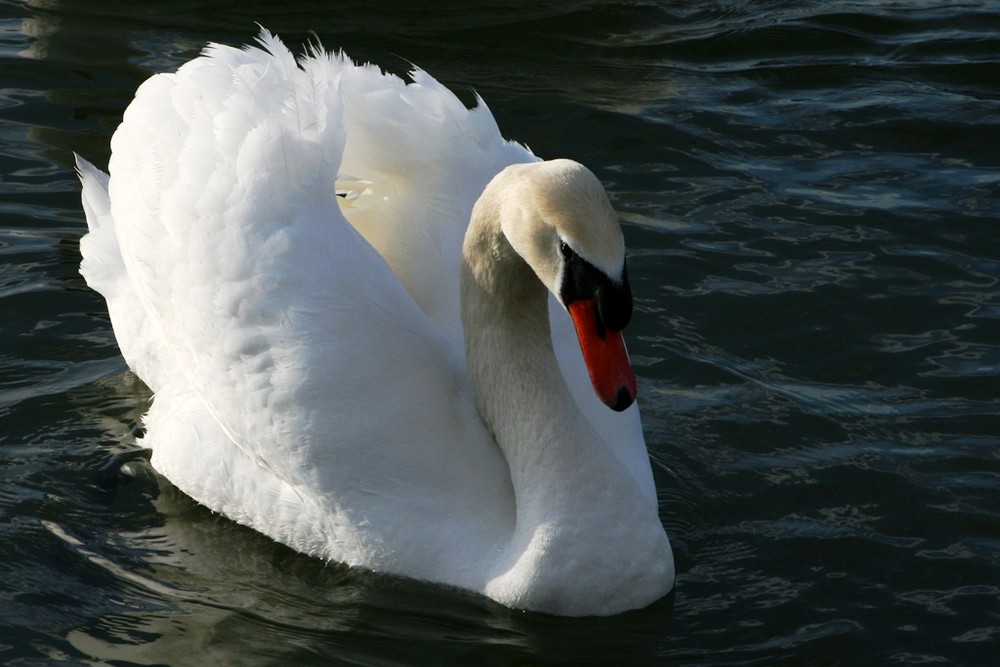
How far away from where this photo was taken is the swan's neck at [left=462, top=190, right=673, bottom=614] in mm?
5699

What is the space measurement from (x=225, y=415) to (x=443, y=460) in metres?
0.86

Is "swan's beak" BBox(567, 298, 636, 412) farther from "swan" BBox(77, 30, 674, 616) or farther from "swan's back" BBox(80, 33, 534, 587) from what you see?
"swan's back" BBox(80, 33, 534, 587)

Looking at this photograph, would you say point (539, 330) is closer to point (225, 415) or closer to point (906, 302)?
point (225, 415)

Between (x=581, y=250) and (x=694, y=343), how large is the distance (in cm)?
286

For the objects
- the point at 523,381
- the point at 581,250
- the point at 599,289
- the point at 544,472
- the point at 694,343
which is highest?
the point at 581,250

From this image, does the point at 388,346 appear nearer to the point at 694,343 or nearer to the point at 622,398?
the point at 622,398

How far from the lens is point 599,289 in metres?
5.14

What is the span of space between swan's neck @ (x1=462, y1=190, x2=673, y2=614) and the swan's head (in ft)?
0.92

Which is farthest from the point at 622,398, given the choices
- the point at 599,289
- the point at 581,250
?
the point at 581,250

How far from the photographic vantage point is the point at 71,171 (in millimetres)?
9461

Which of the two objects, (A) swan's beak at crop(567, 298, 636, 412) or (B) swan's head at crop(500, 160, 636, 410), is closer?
(B) swan's head at crop(500, 160, 636, 410)

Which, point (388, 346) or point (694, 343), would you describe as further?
point (694, 343)

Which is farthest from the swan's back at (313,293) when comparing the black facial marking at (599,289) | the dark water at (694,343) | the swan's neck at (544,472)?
the black facial marking at (599,289)

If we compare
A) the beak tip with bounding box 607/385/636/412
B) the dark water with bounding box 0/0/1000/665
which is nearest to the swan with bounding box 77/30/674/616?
the beak tip with bounding box 607/385/636/412
